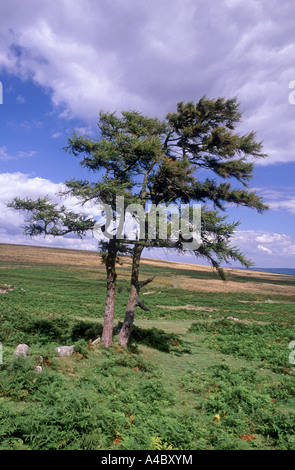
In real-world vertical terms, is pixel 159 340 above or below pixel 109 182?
below

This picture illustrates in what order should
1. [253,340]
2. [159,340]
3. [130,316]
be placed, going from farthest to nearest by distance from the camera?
1. [253,340]
2. [159,340]
3. [130,316]

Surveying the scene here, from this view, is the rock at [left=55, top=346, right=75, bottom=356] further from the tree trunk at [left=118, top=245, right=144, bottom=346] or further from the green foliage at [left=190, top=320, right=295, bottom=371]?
the green foliage at [left=190, top=320, right=295, bottom=371]

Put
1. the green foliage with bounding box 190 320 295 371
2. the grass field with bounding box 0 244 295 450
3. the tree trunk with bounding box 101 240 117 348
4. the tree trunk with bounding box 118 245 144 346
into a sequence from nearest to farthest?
the grass field with bounding box 0 244 295 450, the tree trunk with bounding box 101 240 117 348, the tree trunk with bounding box 118 245 144 346, the green foliage with bounding box 190 320 295 371

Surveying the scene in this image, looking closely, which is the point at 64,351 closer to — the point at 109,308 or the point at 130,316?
the point at 109,308

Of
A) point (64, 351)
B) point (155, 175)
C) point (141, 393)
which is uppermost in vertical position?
point (155, 175)

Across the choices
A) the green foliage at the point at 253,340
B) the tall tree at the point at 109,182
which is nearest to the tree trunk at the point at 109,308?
the tall tree at the point at 109,182

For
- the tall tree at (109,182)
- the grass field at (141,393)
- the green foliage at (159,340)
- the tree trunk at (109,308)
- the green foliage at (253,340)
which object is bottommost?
the green foliage at (253,340)

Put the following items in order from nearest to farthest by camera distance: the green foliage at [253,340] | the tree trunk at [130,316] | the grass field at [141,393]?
the grass field at [141,393] < the tree trunk at [130,316] < the green foliage at [253,340]

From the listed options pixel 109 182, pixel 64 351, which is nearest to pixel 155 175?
pixel 109 182

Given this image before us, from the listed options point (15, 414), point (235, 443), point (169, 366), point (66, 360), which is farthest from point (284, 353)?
point (15, 414)

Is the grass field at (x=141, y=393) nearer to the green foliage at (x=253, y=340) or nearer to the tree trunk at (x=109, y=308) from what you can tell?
the green foliage at (x=253, y=340)

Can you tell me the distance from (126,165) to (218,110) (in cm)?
679

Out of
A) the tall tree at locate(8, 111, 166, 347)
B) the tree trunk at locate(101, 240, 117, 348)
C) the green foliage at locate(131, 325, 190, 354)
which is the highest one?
the tall tree at locate(8, 111, 166, 347)

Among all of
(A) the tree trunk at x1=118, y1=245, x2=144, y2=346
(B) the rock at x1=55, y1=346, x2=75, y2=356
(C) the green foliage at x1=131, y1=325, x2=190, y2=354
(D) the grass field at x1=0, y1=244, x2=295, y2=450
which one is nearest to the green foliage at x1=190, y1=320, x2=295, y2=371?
(D) the grass field at x1=0, y1=244, x2=295, y2=450
